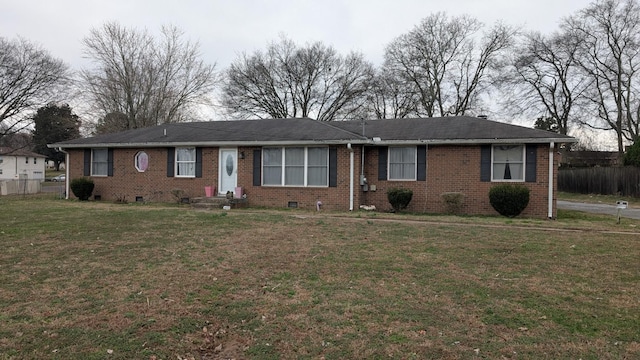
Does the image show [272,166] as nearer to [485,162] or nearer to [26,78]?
[485,162]

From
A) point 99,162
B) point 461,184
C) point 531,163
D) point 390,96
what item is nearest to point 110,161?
point 99,162

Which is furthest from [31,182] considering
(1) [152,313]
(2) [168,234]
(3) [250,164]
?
(1) [152,313]

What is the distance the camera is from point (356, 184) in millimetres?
14492

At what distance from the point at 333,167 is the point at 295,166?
1.44m

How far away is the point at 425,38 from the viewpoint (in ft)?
124

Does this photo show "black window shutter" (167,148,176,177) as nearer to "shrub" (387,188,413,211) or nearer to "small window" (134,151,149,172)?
"small window" (134,151,149,172)

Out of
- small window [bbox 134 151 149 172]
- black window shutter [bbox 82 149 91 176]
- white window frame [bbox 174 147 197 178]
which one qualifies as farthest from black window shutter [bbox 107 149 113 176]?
white window frame [bbox 174 147 197 178]

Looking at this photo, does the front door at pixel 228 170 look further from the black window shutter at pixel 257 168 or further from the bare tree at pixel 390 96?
the bare tree at pixel 390 96

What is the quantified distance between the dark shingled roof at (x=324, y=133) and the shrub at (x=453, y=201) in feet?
5.79

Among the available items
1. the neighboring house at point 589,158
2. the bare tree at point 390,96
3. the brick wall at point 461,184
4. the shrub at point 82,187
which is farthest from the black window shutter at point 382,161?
the neighboring house at point 589,158

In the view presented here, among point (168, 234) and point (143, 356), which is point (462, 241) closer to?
point (168, 234)

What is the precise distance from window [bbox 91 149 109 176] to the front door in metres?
5.41

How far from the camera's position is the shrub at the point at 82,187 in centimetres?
1738

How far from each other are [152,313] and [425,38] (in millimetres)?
38034
